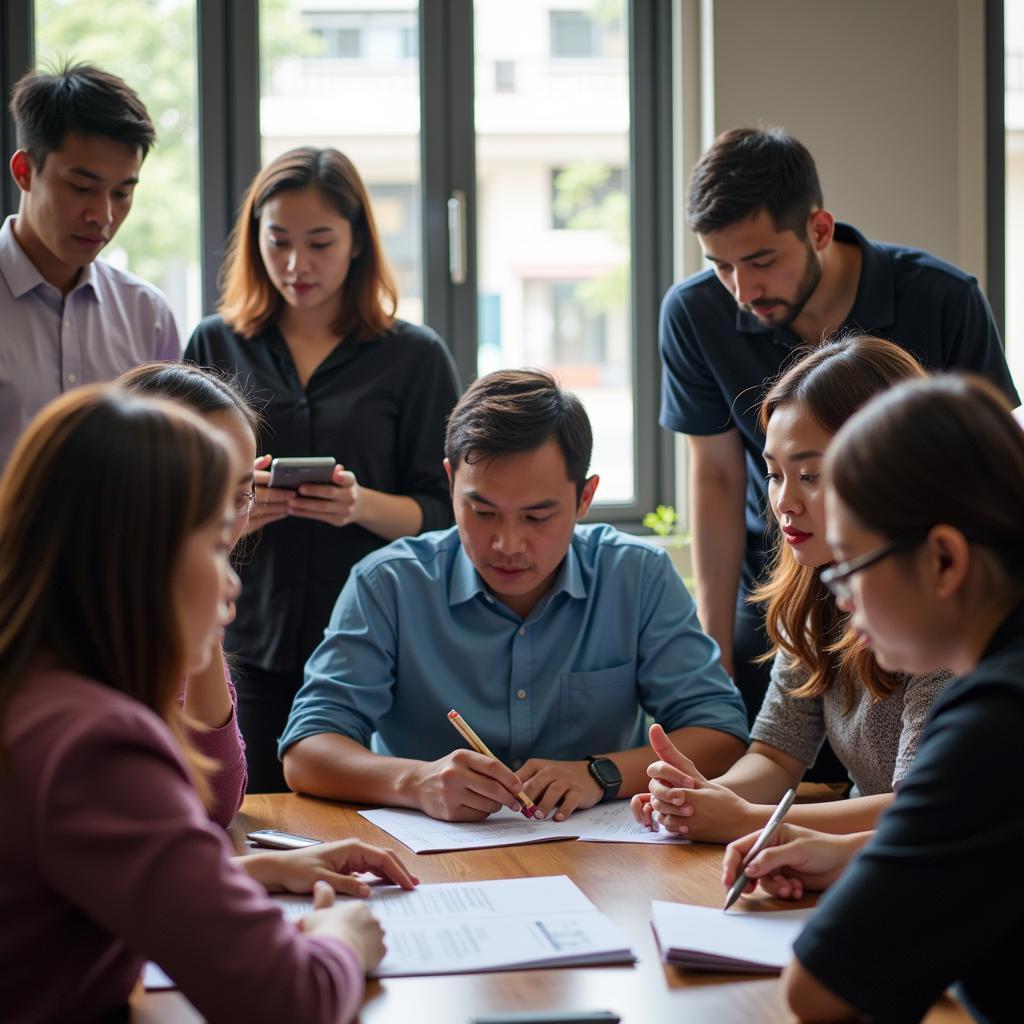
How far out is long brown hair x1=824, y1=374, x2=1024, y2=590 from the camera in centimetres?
109

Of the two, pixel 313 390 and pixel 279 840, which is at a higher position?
pixel 313 390

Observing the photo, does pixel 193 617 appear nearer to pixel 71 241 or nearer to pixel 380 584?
pixel 380 584

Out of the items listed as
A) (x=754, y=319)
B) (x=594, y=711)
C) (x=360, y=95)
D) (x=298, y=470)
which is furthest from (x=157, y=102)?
(x=594, y=711)

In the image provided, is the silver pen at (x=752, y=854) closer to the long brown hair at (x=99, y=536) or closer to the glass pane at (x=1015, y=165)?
the long brown hair at (x=99, y=536)

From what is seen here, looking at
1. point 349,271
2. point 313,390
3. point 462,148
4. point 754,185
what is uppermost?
point 462,148

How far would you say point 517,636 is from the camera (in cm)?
210

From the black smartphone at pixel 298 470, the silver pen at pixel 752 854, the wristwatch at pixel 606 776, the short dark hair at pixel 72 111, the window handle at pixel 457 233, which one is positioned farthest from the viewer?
the window handle at pixel 457 233

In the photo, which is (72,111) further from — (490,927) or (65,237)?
(490,927)

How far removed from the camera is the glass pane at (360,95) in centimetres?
345

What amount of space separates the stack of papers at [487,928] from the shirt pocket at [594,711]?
59cm

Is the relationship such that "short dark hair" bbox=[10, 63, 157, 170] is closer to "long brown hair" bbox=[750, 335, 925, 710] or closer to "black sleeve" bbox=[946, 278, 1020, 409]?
"long brown hair" bbox=[750, 335, 925, 710]

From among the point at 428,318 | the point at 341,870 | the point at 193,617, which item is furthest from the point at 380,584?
the point at 428,318

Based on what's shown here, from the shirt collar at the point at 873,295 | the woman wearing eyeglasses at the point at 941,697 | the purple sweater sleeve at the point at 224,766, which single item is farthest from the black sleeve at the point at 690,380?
the woman wearing eyeglasses at the point at 941,697

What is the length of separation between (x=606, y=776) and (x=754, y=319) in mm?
1032
